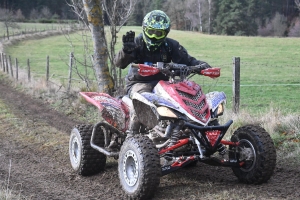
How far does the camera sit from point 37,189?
17.5ft

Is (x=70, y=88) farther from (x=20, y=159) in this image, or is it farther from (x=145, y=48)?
(x=145, y=48)

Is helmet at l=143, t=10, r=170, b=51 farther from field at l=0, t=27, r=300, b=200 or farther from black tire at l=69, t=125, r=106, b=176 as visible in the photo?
field at l=0, t=27, r=300, b=200

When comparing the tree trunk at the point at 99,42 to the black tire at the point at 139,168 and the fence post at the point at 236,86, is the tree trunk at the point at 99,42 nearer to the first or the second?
the fence post at the point at 236,86

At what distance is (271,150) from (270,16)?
65795 mm

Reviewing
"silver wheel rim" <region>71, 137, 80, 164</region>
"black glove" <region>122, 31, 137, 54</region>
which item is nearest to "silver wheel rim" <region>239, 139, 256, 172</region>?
"black glove" <region>122, 31, 137, 54</region>

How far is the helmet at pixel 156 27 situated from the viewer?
5262 millimetres

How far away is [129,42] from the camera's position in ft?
17.0

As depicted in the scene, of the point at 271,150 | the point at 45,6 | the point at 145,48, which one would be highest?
the point at 45,6

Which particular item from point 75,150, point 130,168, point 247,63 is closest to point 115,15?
point 247,63

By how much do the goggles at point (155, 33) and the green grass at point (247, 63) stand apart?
4.72 metres

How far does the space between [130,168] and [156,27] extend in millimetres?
1711

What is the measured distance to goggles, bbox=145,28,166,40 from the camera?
17.4ft

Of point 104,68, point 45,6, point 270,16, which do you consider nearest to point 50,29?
point 45,6

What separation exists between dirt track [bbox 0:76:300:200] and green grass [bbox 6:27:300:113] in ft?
13.2
